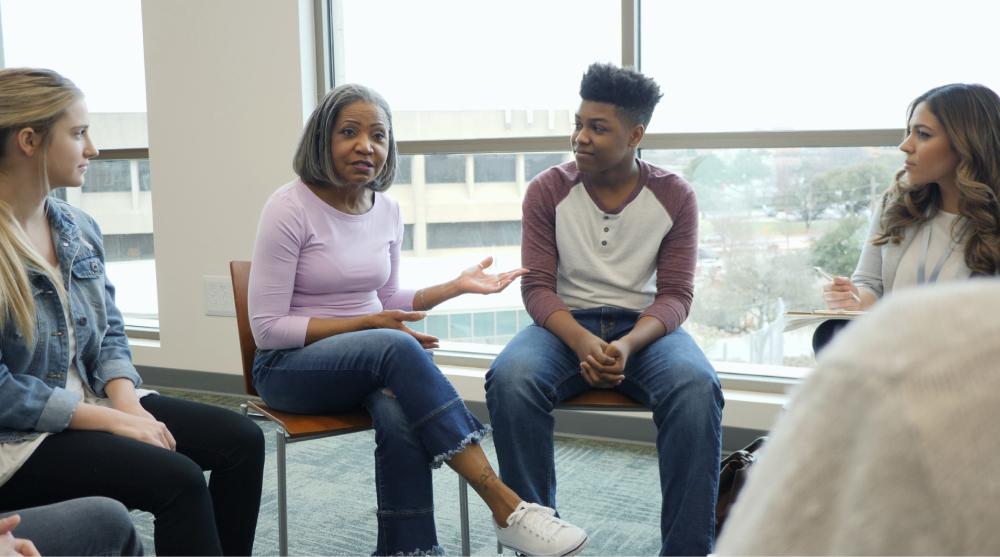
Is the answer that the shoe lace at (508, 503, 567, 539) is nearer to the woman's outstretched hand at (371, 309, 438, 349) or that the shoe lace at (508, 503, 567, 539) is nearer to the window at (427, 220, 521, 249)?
the woman's outstretched hand at (371, 309, 438, 349)

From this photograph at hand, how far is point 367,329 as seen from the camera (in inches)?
80.2

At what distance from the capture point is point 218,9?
3666 mm

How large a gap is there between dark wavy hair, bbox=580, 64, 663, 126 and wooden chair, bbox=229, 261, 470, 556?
996 millimetres

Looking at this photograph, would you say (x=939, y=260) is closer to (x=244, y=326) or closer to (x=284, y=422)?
(x=284, y=422)

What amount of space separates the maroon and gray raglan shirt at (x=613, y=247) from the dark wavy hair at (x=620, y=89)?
196mm

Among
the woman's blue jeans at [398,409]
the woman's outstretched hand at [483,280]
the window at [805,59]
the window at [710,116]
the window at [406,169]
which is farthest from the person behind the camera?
the window at [406,169]

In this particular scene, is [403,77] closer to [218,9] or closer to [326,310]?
[218,9]

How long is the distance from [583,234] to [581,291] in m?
0.15

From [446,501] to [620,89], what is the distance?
1.29 meters

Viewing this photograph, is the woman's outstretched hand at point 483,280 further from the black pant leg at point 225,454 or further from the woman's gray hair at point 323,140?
the black pant leg at point 225,454

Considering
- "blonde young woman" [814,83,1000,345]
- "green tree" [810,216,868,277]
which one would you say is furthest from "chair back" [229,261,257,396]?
"green tree" [810,216,868,277]

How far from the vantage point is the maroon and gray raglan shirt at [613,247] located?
2.27 metres

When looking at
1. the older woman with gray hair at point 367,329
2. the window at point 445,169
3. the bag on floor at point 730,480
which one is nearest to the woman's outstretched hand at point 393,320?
the older woman with gray hair at point 367,329

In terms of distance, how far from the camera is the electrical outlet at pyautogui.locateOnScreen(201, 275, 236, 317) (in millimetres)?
3773
